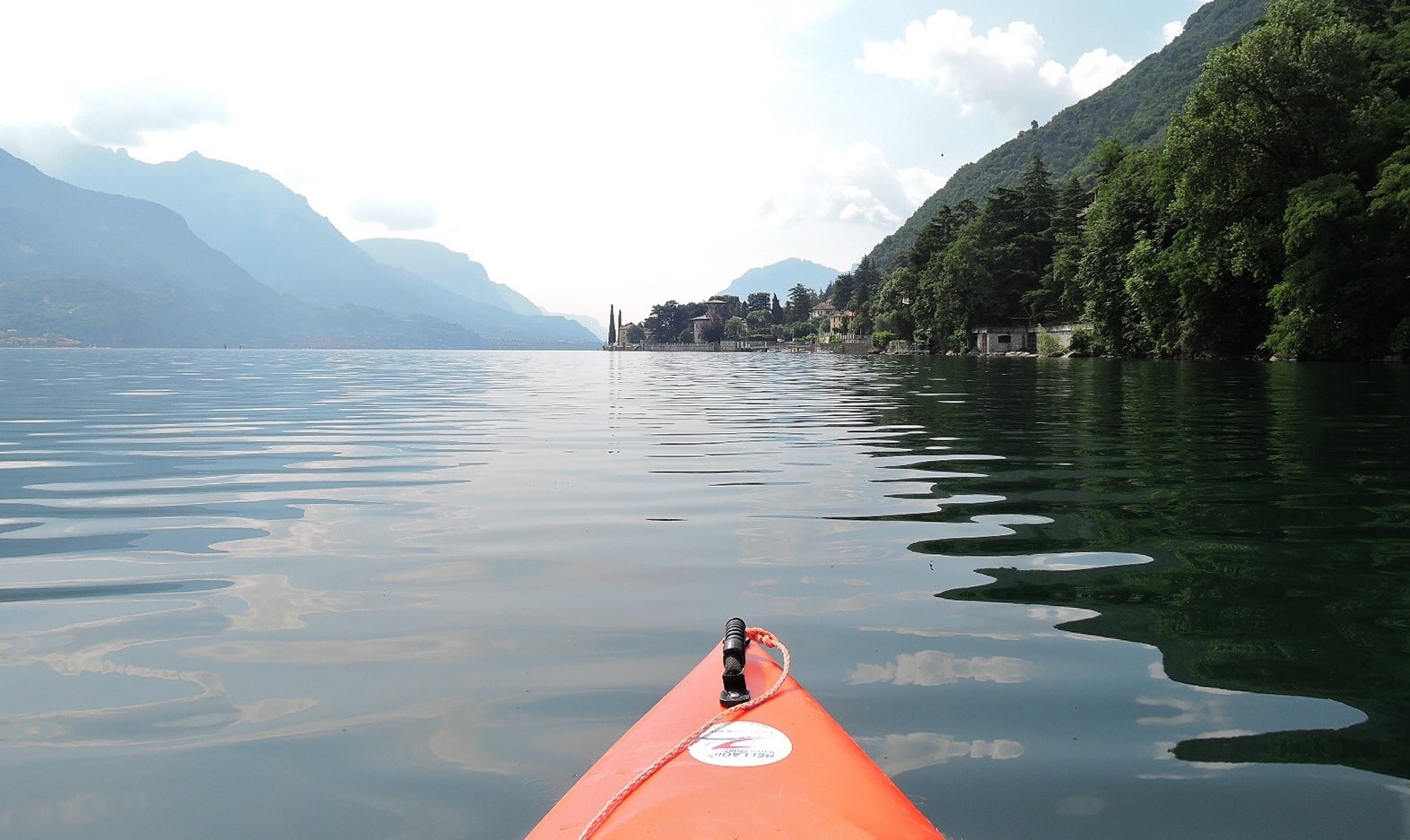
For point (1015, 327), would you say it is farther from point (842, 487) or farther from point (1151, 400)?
point (842, 487)

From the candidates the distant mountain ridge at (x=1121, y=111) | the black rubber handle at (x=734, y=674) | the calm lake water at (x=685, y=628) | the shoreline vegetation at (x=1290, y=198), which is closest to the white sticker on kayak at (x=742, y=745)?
the black rubber handle at (x=734, y=674)

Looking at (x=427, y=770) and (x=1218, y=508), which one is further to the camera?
(x=1218, y=508)

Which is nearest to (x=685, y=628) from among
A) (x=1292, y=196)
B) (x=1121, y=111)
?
(x=1292, y=196)

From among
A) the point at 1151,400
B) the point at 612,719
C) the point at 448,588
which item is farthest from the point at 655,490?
the point at 1151,400

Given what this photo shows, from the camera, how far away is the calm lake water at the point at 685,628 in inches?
113

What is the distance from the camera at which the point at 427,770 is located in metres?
3.06

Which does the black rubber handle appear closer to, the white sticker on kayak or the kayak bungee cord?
the kayak bungee cord

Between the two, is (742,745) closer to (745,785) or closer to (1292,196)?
(745,785)

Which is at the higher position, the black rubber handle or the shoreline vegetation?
the shoreline vegetation

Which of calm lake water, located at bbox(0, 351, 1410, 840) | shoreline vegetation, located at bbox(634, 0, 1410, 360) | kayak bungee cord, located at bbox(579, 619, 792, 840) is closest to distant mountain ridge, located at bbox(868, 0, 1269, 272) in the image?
shoreline vegetation, located at bbox(634, 0, 1410, 360)

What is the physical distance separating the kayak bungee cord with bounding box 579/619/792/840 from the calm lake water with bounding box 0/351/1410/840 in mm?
531

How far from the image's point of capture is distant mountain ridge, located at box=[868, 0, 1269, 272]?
462ft

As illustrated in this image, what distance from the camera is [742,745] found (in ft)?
7.84

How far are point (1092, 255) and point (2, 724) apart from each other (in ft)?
210
